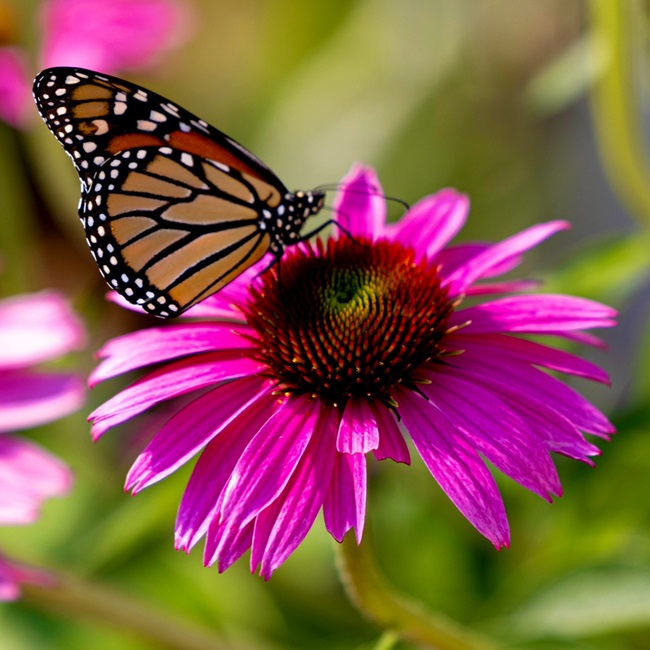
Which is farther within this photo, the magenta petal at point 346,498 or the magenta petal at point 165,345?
the magenta petal at point 165,345

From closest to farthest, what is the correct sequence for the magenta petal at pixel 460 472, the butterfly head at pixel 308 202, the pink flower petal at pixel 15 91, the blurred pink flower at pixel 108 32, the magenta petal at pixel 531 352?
the magenta petal at pixel 460 472 → the magenta petal at pixel 531 352 → the butterfly head at pixel 308 202 → the pink flower petal at pixel 15 91 → the blurred pink flower at pixel 108 32

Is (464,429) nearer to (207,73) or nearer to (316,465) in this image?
(316,465)

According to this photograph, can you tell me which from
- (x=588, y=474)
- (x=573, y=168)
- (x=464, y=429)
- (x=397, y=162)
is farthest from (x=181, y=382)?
(x=573, y=168)

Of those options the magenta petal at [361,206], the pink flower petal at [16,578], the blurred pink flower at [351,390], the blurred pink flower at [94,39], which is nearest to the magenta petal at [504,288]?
the blurred pink flower at [351,390]

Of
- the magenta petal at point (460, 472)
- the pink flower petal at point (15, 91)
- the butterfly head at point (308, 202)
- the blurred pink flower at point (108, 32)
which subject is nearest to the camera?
the magenta petal at point (460, 472)

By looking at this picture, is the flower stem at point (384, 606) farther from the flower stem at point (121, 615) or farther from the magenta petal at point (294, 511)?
the flower stem at point (121, 615)

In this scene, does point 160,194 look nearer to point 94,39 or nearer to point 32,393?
point 32,393

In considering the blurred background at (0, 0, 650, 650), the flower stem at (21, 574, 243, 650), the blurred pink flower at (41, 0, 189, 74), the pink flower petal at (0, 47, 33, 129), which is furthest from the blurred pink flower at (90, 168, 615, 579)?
the blurred pink flower at (41, 0, 189, 74)

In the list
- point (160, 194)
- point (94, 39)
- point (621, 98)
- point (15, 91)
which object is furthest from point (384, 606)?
point (94, 39)
